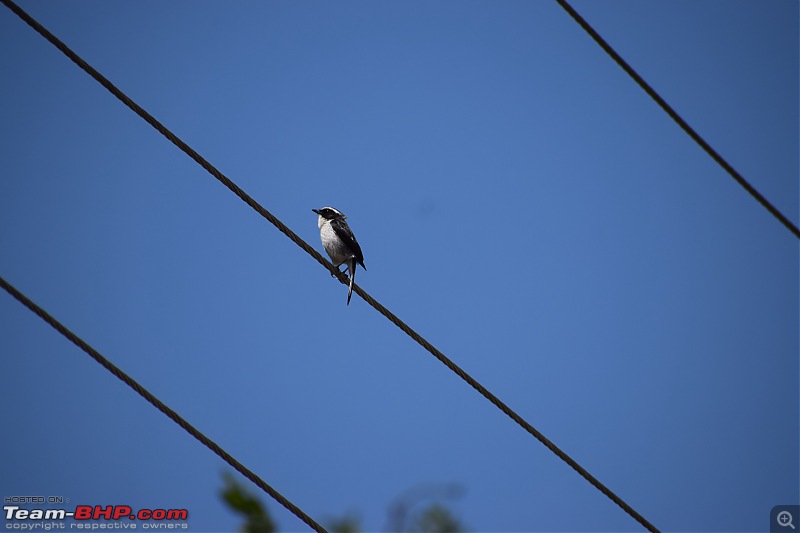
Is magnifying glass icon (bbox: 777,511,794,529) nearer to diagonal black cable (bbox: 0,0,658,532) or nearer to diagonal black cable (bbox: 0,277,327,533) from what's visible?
diagonal black cable (bbox: 0,0,658,532)

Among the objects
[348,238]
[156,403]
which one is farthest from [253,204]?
[348,238]

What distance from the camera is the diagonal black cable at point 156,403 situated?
216 inches

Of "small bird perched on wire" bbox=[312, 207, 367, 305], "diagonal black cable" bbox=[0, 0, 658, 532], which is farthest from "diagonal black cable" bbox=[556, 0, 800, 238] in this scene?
"small bird perched on wire" bbox=[312, 207, 367, 305]

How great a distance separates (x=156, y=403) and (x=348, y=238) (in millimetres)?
6612

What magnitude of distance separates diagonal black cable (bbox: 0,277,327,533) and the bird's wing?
6285 millimetres

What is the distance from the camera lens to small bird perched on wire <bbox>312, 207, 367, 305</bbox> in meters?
11.9

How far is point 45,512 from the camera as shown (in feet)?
41.3

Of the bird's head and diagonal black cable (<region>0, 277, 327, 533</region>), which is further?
the bird's head

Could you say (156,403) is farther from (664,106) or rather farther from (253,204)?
(664,106)

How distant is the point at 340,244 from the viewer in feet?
39.5

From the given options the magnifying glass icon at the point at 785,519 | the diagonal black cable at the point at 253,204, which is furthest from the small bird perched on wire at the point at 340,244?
the magnifying glass icon at the point at 785,519

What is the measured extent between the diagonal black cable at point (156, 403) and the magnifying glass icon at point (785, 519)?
7.98 metres

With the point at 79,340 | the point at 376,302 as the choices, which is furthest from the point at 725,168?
the point at 79,340

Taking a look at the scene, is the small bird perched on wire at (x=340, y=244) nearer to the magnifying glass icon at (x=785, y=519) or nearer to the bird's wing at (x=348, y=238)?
the bird's wing at (x=348, y=238)
